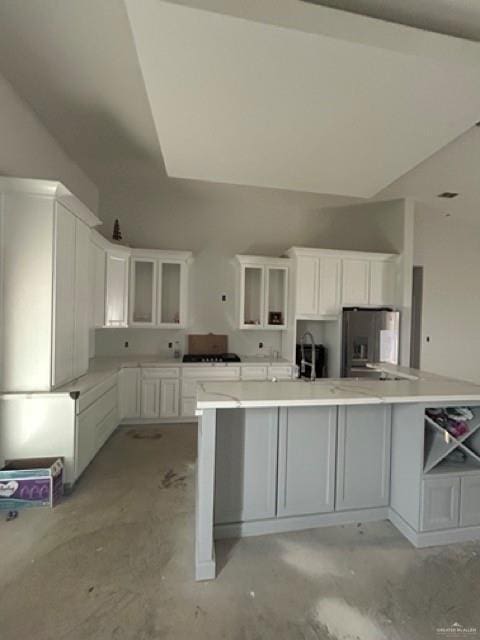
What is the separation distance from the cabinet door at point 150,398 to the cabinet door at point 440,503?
120 inches

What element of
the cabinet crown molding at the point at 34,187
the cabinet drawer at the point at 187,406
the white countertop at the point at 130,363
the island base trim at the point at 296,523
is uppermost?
the cabinet crown molding at the point at 34,187

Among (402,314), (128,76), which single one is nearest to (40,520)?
(128,76)

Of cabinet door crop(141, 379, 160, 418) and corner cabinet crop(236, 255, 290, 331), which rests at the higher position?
corner cabinet crop(236, 255, 290, 331)

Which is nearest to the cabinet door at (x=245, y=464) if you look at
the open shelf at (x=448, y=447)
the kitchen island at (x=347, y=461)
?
the kitchen island at (x=347, y=461)

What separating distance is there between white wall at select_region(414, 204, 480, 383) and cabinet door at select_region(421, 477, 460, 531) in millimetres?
3811

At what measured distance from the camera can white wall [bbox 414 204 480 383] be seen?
5.45m

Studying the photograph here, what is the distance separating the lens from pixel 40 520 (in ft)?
7.21

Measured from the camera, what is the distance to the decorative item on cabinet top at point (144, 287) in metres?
3.94

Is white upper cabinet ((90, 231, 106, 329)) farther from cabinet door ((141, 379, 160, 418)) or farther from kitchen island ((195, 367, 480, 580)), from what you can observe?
kitchen island ((195, 367, 480, 580))

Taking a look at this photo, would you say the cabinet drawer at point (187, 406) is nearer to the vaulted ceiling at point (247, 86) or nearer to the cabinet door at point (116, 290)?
the cabinet door at point (116, 290)

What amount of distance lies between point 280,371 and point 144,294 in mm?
2140

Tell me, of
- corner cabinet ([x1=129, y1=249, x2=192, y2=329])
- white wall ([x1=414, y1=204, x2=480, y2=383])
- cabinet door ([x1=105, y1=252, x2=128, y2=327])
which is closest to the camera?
cabinet door ([x1=105, y1=252, x2=128, y2=327])

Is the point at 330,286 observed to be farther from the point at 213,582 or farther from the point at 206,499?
the point at 213,582

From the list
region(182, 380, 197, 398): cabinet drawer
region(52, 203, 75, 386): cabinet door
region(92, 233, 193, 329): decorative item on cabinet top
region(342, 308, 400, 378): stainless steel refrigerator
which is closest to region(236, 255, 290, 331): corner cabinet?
region(92, 233, 193, 329): decorative item on cabinet top
